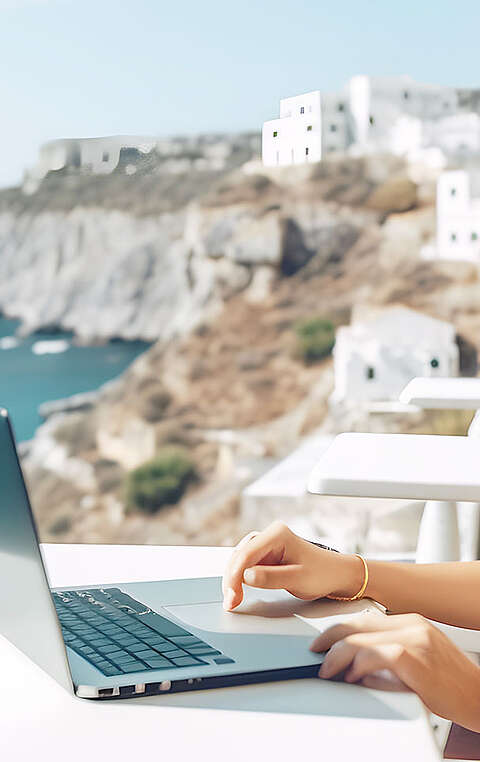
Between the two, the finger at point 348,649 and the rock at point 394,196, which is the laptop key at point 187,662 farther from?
the rock at point 394,196

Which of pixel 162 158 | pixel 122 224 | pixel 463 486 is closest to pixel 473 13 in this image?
pixel 162 158

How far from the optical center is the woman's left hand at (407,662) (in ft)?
1.76

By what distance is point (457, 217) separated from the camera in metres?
5.75

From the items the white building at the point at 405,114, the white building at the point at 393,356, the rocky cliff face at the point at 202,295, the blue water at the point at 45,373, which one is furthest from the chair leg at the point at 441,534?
the blue water at the point at 45,373

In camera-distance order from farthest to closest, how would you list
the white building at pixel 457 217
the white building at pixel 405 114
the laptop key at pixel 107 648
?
the white building at pixel 457 217 < the white building at pixel 405 114 < the laptop key at pixel 107 648

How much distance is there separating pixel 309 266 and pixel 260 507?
5.44 ft

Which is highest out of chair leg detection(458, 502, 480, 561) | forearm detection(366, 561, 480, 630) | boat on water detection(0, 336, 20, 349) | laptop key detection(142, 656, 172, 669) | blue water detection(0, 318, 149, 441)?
laptop key detection(142, 656, 172, 669)

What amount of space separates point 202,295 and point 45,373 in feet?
3.93

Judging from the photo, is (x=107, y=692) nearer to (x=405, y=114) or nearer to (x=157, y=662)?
(x=157, y=662)

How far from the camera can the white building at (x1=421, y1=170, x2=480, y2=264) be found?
5.64 meters

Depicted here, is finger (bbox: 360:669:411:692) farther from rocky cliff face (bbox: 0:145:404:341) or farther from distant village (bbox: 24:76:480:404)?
rocky cliff face (bbox: 0:145:404:341)

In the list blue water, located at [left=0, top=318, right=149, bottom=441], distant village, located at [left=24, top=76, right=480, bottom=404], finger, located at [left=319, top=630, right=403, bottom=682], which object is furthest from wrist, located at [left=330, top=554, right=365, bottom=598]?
blue water, located at [left=0, top=318, right=149, bottom=441]

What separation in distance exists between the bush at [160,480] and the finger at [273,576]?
600 cm

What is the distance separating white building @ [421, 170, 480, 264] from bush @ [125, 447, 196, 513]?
7.44ft
